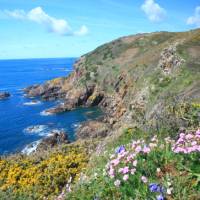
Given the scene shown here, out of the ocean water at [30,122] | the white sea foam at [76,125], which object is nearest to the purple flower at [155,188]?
the ocean water at [30,122]

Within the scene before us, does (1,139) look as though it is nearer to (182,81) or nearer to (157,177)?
(182,81)

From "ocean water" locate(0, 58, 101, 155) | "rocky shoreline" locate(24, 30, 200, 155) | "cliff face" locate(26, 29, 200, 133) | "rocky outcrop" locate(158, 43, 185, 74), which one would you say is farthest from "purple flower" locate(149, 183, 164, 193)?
"rocky outcrop" locate(158, 43, 185, 74)

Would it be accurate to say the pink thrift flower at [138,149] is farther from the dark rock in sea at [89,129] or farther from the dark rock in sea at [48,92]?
the dark rock in sea at [48,92]

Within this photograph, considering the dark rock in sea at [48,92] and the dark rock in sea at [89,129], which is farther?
the dark rock in sea at [48,92]

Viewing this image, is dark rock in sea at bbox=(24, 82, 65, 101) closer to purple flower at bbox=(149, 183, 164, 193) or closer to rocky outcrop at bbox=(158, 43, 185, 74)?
rocky outcrop at bbox=(158, 43, 185, 74)

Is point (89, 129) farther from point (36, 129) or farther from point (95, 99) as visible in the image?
point (95, 99)

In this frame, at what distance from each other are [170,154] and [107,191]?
129 cm

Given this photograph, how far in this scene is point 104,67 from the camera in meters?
87.6

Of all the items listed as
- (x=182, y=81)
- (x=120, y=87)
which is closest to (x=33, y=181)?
(x=182, y=81)

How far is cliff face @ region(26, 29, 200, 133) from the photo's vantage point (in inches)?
768

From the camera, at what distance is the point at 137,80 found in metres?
65.4

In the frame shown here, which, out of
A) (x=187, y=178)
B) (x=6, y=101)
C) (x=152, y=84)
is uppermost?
(x=187, y=178)

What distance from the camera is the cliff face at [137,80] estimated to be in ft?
64.0

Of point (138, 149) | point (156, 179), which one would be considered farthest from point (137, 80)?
point (156, 179)
